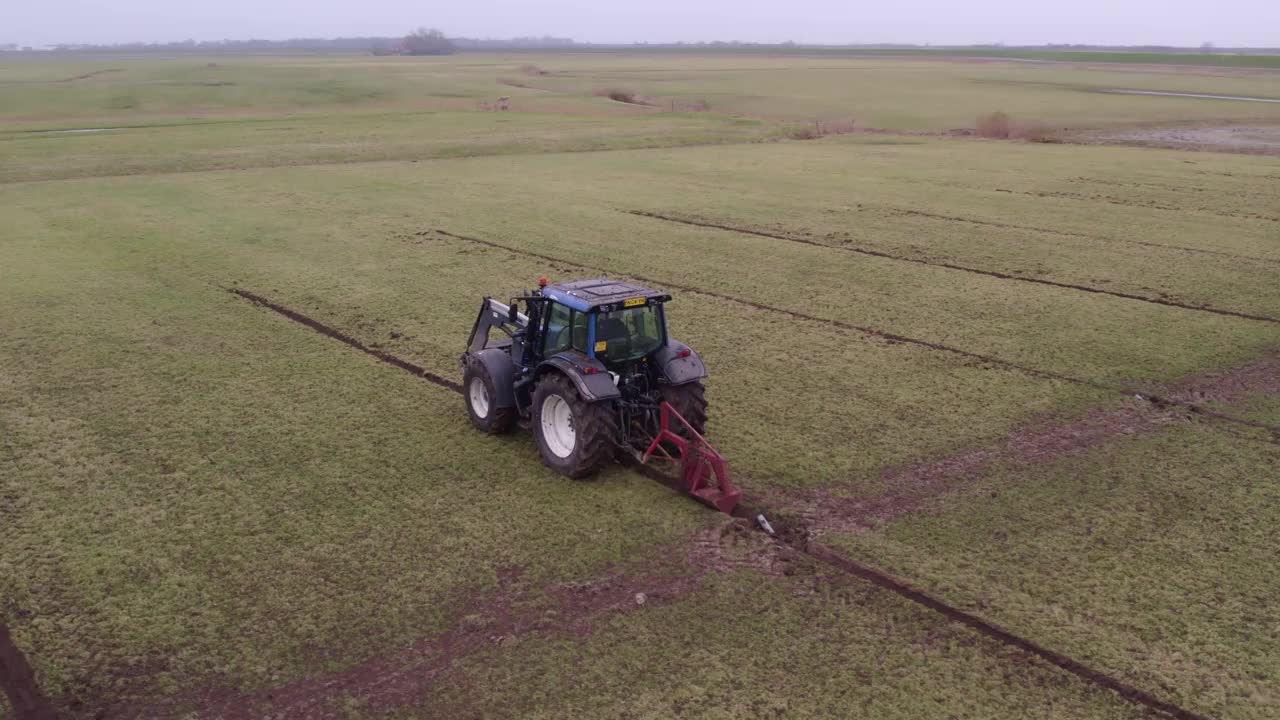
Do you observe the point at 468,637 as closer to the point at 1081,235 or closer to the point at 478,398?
the point at 478,398

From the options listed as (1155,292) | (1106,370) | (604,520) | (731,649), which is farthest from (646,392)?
(1155,292)

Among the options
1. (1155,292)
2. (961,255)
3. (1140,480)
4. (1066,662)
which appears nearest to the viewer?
(1066,662)

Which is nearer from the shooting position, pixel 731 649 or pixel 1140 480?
pixel 731 649

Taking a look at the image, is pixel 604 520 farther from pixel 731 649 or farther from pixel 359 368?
pixel 359 368

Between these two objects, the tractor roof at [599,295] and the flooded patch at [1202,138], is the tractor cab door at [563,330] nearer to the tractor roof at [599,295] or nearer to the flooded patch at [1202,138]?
the tractor roof at [599,295]

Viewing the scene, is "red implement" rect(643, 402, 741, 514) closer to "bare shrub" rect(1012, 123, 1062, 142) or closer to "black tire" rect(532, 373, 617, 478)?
"black tire" rect(532, 373, 617, 478)

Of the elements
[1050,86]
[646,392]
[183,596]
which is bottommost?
[183,596]

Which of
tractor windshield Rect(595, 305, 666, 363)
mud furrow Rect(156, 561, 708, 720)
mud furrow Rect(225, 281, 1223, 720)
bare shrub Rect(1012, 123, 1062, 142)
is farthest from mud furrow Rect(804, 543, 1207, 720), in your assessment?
bare shrub Rect(1012, 123, 1062, 142)
